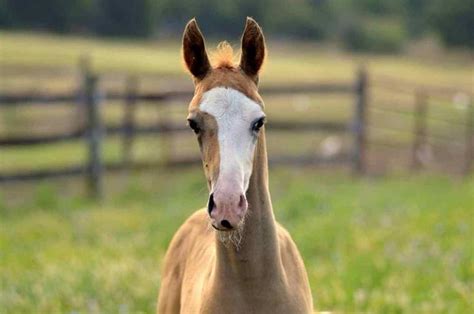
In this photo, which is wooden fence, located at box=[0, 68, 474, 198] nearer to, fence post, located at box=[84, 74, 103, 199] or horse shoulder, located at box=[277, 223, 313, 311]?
fence post, located at box=[84, 74, 103, 199]

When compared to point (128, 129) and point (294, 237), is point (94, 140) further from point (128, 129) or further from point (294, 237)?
point (294, 237)

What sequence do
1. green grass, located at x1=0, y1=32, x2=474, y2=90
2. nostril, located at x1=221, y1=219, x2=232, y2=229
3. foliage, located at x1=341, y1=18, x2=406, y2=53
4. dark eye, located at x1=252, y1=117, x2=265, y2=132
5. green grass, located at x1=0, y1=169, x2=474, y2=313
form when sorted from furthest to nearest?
foliage, located at x1=341, y1=18, x2=406, y2=53, green grass, located at x1=0, y1=32, x2=474, y2=90, green grass, located at x1=0, y1=169, x2=474, y2=313, dark eye, located at x1=252, y1=117, x2=265, y2=132, nostril, located at x1=221, y1=219, x2=232, y2=229

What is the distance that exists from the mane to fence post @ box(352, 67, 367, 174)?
1263cm

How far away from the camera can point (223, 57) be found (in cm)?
403

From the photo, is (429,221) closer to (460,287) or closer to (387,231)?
(387,231)

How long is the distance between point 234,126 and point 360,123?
13.1 m

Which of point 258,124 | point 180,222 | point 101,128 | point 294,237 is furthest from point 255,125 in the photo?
point 101,128

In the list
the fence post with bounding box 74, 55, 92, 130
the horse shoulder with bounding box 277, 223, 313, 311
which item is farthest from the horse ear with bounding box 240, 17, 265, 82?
the fence post with bounding box 74, 55, 92, 130

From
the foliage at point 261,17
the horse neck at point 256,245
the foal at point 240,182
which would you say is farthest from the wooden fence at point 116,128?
the foliage at point 261,17

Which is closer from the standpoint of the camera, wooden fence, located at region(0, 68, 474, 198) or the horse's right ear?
the horse's right ear

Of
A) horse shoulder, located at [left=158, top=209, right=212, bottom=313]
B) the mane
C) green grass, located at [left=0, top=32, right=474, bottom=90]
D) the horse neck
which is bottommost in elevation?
horse shoulder, located at [left=158, top=209, right=212, bottom=313]

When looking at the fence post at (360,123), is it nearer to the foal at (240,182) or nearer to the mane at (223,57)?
the foal at (240,182)

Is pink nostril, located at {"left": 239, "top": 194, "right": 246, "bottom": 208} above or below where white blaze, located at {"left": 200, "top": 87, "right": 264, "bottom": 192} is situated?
below

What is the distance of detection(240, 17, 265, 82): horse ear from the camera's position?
3.94 metres
